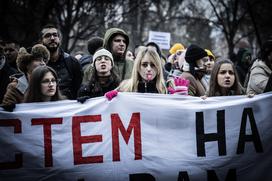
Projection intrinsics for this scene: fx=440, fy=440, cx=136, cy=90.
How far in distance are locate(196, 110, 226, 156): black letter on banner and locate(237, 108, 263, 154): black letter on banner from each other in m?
0.18

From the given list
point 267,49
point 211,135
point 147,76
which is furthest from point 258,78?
point 147,76

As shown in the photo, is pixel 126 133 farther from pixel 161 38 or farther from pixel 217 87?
pixel 161 38

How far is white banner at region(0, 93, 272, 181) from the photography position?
4379 mm

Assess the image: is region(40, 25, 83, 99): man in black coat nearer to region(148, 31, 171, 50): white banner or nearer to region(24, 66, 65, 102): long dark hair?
region(24, 66, 65, 102): long dark hair

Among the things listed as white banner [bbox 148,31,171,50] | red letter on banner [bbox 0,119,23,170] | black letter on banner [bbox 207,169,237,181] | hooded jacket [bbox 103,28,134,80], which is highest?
white banner [bbox 148,31,171,50]

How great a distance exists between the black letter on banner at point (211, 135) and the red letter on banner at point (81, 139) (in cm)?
102

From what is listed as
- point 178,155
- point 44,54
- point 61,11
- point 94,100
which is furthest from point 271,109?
point 61,11

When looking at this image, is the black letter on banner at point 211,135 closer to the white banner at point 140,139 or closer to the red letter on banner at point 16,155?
the white banner at point 140,139

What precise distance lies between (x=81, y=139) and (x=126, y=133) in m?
0.46

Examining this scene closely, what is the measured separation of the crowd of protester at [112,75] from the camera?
4.75m

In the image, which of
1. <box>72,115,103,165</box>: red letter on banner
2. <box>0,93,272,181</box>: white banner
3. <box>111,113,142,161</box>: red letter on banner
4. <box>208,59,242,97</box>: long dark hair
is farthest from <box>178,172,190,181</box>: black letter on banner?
<box>208,59,242,97</box>: long dark hair

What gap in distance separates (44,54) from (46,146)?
4.52 feet

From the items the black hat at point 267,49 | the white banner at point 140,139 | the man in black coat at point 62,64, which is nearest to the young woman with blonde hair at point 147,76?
the white banner at point 140,139

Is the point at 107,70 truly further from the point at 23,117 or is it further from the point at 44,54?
the point at 23,117
